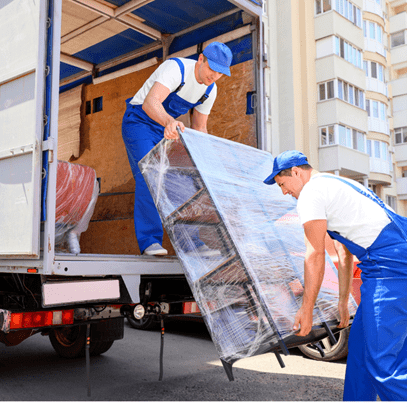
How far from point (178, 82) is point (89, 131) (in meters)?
2.79

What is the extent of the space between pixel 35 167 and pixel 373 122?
2516 cm

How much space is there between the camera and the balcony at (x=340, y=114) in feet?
72.0

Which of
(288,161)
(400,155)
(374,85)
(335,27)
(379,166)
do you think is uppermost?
(335,27)

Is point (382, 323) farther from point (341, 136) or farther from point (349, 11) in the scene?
point (349, 11)

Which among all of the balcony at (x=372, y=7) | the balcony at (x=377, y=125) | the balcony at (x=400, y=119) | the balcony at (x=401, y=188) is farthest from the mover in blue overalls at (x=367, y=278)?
the balcony at (x=400, y=119)

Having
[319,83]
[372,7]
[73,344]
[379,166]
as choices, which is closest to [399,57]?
[372,7]

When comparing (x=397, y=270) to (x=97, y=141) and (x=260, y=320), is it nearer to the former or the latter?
(x=260, y=320)

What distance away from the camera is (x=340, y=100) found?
2206 centimetres

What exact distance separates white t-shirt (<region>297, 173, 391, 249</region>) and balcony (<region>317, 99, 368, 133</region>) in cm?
2004

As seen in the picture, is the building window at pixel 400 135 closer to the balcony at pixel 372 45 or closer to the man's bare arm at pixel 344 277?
the balcony at pixel 372 45

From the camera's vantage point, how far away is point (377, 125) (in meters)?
25.8

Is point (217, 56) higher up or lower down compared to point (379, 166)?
lower down
